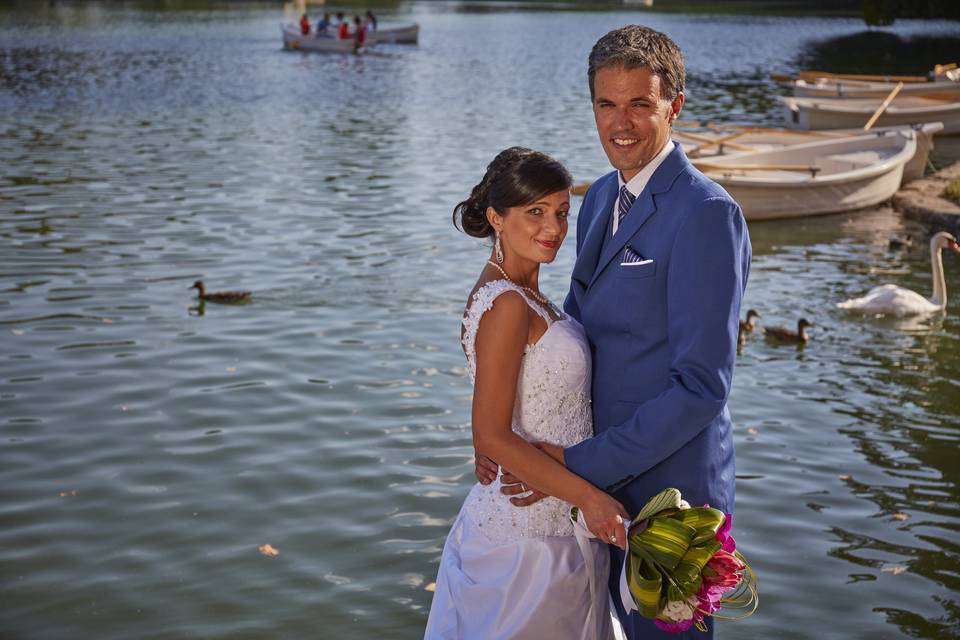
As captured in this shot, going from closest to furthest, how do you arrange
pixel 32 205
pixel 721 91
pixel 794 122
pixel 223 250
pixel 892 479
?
pixel 892 479 → pixel 223 250 → pixel 32 205 → pixel 794 122 → pixel 721 91

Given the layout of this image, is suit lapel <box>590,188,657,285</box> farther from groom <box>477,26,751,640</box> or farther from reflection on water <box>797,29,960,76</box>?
reflection on water <box>797,29,960,76</box>

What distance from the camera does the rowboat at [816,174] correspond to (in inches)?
732

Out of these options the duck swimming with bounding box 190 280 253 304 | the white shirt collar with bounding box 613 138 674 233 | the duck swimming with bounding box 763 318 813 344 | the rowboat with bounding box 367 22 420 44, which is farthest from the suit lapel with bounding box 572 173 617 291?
the rowboat with bounding box 367 22 420 44

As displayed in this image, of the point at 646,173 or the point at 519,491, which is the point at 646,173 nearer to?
the point at 646,173

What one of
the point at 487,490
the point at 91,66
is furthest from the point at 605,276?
the point at 91,66

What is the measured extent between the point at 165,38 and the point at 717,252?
190ft

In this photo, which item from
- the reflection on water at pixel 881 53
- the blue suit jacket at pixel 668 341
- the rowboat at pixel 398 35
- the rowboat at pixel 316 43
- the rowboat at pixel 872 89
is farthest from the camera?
the rowboat at pixel 398 35

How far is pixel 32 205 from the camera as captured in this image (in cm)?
1836

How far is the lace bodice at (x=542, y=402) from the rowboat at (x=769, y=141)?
56.3 feet

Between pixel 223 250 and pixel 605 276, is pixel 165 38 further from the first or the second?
pixel 605 276

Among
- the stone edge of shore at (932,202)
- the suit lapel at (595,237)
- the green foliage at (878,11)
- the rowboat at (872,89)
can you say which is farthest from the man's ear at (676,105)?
the green foliage at (878,11)

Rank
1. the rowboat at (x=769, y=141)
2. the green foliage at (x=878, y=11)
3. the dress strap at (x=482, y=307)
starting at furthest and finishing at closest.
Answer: the green foliage at (x=878, y=11) → the rowboat at (x=769, y=141) → the dress strap at (x=482, y=307)

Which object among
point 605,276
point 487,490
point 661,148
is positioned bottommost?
point 487,490

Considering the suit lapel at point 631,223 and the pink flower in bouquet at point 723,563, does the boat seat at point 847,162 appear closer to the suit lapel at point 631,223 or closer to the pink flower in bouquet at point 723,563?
the suit lapel at point 631,223
